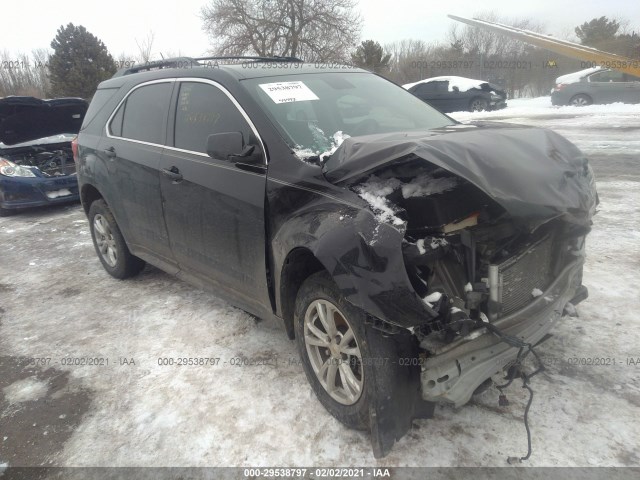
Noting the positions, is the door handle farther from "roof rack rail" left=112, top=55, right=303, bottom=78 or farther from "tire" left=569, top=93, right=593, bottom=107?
"tire" left=569, top=93, right=593, bottom=107

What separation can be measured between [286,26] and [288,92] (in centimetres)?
2755

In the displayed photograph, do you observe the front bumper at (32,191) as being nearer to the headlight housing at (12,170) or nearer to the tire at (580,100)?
the headlight housing at (12,170)

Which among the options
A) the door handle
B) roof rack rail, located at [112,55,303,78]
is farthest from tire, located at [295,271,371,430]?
roof rack rail, located at [112,55,303,78]

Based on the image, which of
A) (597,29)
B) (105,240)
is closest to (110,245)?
(105,240)

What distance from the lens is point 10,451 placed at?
8.31ft

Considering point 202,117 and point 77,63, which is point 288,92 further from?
point 77,63

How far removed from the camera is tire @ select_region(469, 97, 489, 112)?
1809cm

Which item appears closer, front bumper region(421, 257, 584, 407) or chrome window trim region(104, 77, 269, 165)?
front bumper region(421, 257, 584, 407)

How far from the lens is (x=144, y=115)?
3920 millimetres

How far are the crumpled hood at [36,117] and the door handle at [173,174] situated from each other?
5765mm

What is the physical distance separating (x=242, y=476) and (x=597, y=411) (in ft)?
6.18

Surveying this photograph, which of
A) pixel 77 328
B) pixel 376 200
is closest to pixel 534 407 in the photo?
pixel 376 200

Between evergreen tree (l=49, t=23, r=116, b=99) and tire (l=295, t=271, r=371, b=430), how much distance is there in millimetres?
30789

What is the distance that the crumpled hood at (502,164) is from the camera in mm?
2061
